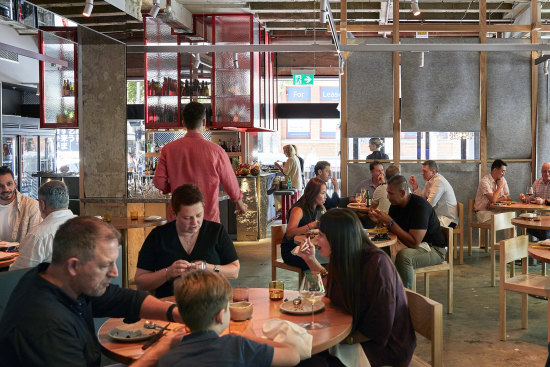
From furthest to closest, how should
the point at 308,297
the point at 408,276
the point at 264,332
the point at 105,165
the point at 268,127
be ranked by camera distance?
the point at 268,127 < the point at 105,165 < the point at 408,276 < the point at 308,297 < the point at 264,332

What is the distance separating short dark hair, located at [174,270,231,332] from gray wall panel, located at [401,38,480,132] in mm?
8348

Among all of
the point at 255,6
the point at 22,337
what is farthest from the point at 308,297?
the point at 255,6

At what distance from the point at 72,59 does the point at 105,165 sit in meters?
4.48

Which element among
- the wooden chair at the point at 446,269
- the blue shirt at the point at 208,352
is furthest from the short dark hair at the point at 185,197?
the wooden chair at the point at 446,269

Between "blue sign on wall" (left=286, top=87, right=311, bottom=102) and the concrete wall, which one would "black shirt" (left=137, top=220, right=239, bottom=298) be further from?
"blue sign on wall" (left=286, top=87, right=311, bottom=102)

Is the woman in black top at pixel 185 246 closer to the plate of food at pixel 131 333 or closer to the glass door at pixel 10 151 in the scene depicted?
the plate of food at pixel 131 333

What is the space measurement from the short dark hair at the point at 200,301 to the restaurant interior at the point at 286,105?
3.00 m

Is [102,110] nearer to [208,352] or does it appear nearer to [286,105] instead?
[208,352]

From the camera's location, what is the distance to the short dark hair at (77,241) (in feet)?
7.09

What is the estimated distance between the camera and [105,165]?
725 cm

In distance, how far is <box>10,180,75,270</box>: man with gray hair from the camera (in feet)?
12.8

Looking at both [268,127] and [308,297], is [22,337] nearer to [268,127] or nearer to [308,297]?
[308,297]

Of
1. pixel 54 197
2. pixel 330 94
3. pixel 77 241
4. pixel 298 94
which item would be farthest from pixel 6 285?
pixel 298 94

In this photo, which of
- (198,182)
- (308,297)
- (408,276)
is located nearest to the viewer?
(308,297)
